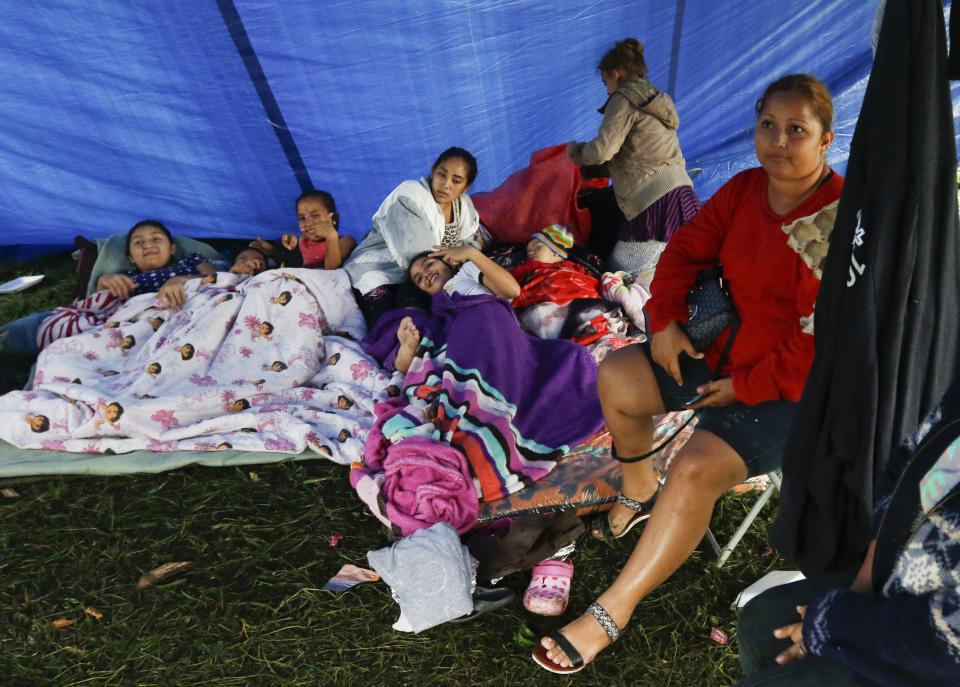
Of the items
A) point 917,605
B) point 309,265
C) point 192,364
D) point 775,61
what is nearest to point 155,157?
point 309,265

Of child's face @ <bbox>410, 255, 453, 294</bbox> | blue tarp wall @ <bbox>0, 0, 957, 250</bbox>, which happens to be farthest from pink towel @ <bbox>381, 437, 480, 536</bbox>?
blue tarp wall @ <bbox>0, 0, 957, 250</bbox>

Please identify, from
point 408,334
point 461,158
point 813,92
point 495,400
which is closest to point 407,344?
point 408,334

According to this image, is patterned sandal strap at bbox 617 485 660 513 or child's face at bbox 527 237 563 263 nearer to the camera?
patterned sandal strap at bbox 617 485 660 513

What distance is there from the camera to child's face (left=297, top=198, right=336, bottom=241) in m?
3.71

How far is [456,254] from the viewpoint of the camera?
333cm

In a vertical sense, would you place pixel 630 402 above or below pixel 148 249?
below

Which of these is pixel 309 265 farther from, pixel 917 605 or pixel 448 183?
pixel 917 605

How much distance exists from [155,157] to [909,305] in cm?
378

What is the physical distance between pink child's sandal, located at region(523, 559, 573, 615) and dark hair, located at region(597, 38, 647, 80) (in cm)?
244

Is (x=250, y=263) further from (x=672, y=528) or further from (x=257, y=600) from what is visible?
(x=672, y=528)

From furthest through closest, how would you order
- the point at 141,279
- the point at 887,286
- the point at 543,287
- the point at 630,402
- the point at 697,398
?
the point at 141,279, the point at 543,287, the point at 630,402, the point at 697,398, the point at 887,286

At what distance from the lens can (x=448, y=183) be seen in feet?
11.5

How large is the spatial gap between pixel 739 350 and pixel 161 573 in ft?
5.75

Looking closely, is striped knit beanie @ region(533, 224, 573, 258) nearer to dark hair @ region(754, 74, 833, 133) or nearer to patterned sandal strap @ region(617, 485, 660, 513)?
patterned sandal strap @ region(617, 485, 660, 513)
